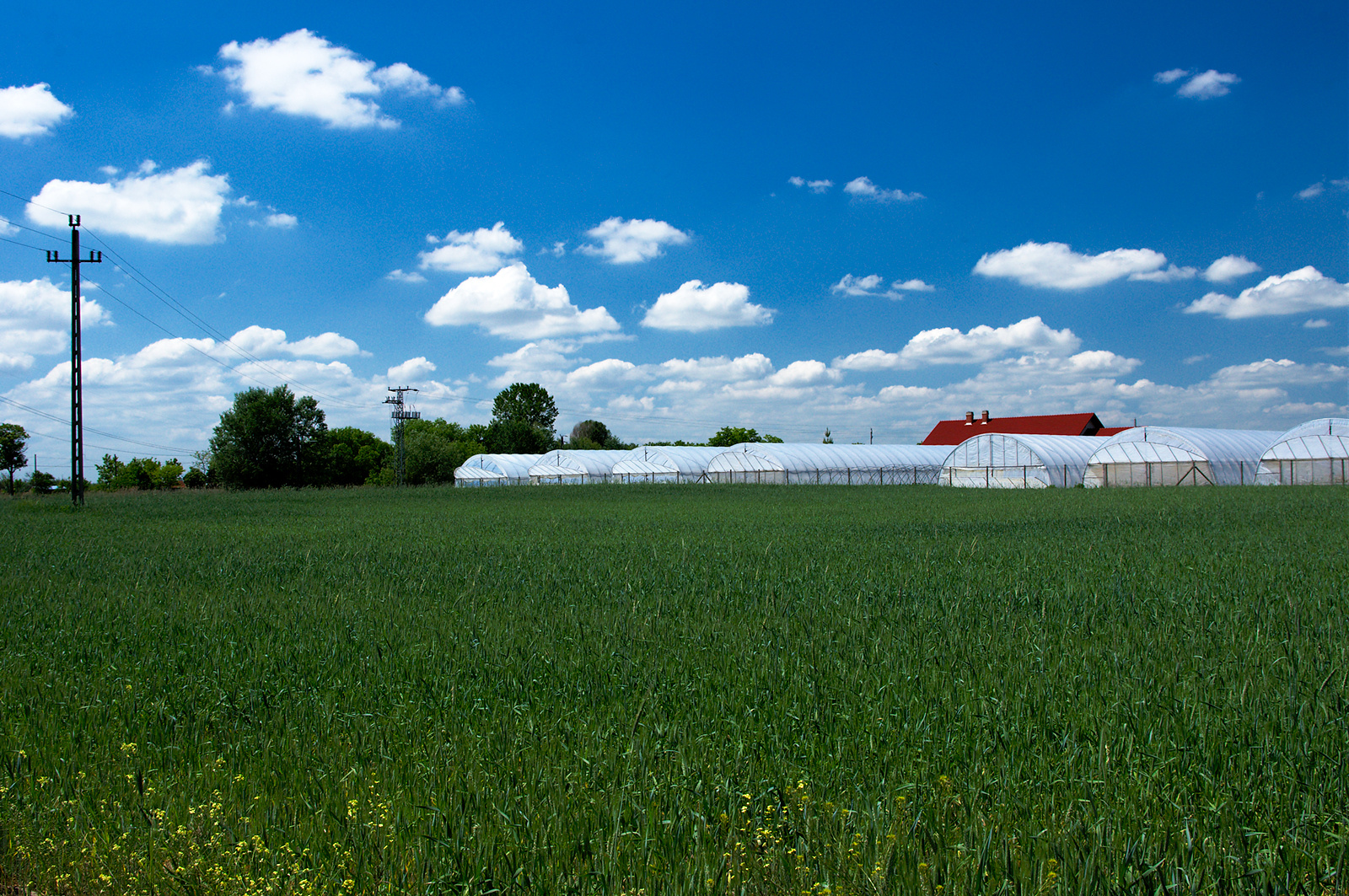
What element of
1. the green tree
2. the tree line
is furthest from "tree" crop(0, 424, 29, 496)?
the green tree

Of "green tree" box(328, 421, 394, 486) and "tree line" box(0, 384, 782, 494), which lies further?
"green tree" box(328, 421, 394, 486)

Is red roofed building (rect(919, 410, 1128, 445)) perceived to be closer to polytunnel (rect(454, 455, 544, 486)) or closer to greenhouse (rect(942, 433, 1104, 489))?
greenhouse (rect(942, 433, 1104, 489))

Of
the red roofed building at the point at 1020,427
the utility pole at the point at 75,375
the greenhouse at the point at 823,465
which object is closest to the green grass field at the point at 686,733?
the utility pole at the point at 75,375

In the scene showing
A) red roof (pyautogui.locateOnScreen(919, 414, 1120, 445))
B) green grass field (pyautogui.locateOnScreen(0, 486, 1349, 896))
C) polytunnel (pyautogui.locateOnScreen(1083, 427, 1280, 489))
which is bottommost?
green grass field (pyautogui.locateOnScreen(0, 486, 1349, 896))

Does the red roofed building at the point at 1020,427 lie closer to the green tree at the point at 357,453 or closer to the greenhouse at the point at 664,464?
the greenhouse at the point at 664,464

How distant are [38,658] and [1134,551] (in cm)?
1446

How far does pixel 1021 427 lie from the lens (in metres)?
84.2

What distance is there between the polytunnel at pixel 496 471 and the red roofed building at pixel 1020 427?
45.7 m

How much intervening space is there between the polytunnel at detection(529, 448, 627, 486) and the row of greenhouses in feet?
11.5

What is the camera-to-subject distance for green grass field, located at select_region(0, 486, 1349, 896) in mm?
2986

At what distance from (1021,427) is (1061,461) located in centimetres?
4003

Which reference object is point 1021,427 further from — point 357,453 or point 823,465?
point 357,453

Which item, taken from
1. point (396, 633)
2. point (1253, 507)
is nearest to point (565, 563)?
point (396, 633)

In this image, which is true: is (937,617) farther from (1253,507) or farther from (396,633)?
(1253,507)
